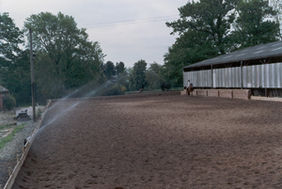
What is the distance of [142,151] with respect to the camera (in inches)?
375

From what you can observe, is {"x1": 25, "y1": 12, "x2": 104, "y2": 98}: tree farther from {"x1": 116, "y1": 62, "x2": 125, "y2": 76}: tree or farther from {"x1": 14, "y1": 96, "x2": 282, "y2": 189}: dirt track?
{"x1": 14, "y1": 96, "x2": 282, "y2": 189}: dirt track

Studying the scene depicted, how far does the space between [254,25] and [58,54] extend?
31.6 metres

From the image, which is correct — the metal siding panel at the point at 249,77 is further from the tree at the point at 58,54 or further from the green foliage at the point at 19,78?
the green foliage at the point at 19,78

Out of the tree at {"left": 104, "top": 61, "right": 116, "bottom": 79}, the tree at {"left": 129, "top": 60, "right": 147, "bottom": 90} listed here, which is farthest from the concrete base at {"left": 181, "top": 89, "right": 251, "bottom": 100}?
the tree at {"left": 104, "top": 61, "right": 116, "bottom": 79}

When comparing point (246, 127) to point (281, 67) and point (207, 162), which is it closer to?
point (207, 162)

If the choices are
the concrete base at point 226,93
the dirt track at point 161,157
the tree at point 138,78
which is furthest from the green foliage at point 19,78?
the dirt track at point 161,157

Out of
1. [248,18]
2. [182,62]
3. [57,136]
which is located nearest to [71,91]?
[182,62]

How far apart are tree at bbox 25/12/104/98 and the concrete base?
1039 inches

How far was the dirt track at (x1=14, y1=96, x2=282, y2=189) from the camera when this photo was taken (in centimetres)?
673

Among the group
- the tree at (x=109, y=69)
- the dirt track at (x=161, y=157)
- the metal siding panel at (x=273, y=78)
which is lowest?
the dirt track at (x=161, y=157)

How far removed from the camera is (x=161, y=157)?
8.73 metres

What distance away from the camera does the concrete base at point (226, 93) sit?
26.2m

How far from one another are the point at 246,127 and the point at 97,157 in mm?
6462

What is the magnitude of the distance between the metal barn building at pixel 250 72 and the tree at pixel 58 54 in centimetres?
2631
